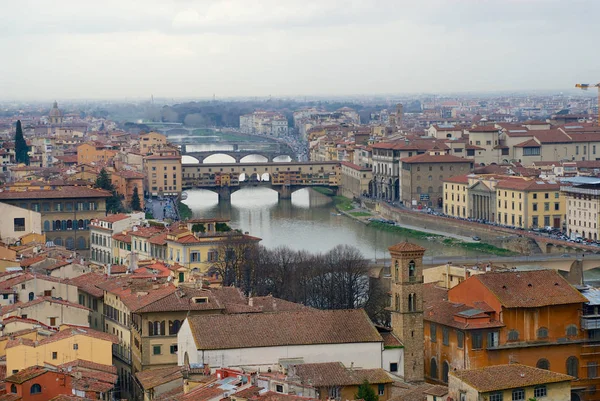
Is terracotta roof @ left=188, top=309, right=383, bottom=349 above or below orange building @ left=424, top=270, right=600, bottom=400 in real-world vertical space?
above

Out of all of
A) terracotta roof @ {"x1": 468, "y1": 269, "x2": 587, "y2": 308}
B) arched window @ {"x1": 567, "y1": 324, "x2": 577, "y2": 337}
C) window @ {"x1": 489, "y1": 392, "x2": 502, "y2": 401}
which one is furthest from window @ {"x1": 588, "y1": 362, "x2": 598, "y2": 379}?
window @ {"x1": 489, "y1": 392, "x2": 502, "y2": 401}

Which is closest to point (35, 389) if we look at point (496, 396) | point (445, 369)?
point (496, 396)

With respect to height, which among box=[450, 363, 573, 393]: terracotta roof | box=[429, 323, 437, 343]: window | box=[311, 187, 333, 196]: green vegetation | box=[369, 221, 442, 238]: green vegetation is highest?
box=[450, 363, 573, 393]: terracotta roof

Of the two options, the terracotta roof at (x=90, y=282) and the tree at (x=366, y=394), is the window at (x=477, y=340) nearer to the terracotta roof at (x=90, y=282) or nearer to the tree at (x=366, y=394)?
the tree at (x=366, y=394)

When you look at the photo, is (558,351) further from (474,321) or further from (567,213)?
(567,213)

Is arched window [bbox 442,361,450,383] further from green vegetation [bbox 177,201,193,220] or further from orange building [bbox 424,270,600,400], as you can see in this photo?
green vegetation [bbox 177,201,193,220]

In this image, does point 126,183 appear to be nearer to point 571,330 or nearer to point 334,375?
point 571,330
